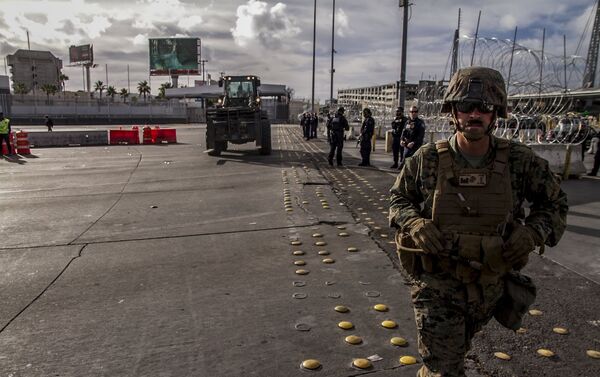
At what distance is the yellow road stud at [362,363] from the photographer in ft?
8.81

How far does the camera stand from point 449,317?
2.01 metres

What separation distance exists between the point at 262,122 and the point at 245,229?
10042 mm

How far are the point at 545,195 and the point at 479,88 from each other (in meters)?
0.57

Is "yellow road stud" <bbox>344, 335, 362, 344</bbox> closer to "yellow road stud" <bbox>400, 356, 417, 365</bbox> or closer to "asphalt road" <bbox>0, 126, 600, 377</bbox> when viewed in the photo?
"asphalt road" <bbox>0, 126, 600, 377</bbox>

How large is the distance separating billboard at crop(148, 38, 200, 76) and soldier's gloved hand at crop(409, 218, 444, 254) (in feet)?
242

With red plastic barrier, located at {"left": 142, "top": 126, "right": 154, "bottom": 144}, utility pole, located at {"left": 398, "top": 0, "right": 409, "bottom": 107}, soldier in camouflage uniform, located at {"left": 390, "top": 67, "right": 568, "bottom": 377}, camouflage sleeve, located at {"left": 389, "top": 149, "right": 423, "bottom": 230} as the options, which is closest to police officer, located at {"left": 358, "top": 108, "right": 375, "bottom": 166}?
utility pole, located at {"left": 398, "top": 0, "right": 409, "bottom": 107}

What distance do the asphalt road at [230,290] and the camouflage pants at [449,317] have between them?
673 mm

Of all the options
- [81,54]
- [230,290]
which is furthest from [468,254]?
[81,54]

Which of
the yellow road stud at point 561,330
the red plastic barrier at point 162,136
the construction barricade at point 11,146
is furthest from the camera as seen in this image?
the red plastic barrier at point 162,136

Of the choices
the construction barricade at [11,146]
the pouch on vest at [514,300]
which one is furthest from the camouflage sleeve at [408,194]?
the construction barricade at [11,146]

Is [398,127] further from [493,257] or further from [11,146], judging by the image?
[11,146]

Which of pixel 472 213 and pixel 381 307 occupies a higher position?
pixel 472 213

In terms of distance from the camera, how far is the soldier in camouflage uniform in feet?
6.33

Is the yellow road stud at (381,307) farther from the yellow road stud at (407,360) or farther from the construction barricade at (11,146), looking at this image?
the construction barricade at (11,146)
